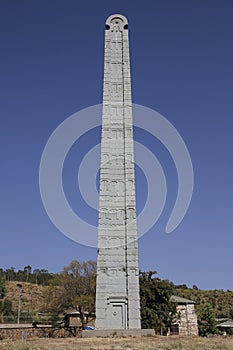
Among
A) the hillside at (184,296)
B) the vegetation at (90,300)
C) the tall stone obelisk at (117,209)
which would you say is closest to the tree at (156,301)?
the vegetation at (90,300)

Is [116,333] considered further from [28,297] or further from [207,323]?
[28,297]

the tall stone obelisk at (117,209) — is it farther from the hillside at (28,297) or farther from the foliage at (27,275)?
the foliage at (27,275)

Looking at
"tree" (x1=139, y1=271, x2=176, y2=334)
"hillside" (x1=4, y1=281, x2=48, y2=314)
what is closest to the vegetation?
"tree" (x1=139, y1=271, x2=176, y2=334)

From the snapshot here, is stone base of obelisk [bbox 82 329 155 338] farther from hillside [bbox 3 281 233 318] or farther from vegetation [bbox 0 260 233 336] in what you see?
hillside [bbox 3 281 233 318]

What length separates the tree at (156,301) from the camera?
29828mm

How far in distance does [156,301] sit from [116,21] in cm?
2085

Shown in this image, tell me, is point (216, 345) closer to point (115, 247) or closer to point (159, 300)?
point (115, 247)

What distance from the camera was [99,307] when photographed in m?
16.9

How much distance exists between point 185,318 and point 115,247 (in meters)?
28.1

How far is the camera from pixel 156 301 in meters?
31.5

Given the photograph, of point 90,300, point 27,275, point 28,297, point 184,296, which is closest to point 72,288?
point 90,300

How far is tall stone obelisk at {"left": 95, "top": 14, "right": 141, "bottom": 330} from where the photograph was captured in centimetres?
1697

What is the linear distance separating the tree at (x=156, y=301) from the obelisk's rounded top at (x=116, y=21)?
63.4 ft

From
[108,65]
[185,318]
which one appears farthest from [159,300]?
[108,65]
